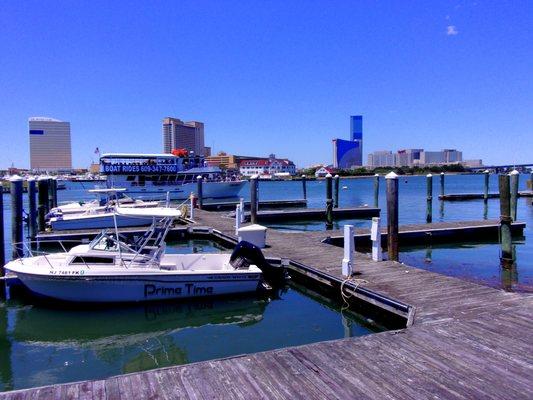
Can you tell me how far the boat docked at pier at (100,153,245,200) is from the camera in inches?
1780

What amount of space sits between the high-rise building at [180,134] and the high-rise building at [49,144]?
35513 mm

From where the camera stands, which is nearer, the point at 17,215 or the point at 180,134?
the point at 17,215

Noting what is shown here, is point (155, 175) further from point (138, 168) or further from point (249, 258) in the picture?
point (249, 258)

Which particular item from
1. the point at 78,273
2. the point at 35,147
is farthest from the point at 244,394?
the point at 35,147

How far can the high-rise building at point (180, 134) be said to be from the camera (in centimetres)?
10175

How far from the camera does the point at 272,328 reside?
9.33m

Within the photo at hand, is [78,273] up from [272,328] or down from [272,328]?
up

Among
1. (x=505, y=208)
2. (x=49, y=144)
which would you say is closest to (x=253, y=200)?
(x=505, y=208)

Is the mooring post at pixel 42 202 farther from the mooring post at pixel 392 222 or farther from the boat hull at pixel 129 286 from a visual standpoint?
the mooring post at pixel 392 222

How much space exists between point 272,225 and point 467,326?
1980 centimetres

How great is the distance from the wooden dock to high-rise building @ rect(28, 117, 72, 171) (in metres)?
129

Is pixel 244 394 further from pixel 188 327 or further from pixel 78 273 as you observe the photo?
pixel 78 273

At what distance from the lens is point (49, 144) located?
12262 centimetres

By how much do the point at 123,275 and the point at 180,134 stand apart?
322 feet
